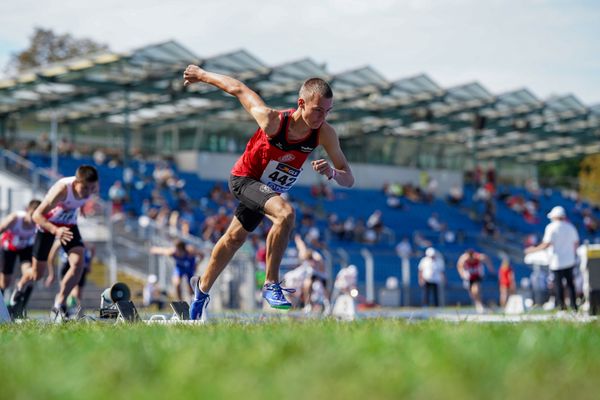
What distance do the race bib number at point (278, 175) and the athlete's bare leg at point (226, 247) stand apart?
0.48m

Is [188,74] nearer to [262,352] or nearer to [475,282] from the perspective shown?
[262,352]

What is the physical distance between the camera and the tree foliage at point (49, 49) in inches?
2579

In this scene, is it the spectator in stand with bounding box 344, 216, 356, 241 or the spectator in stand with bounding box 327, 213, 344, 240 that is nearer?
the spectator in stand with bounding box 327, 213, 344, 240

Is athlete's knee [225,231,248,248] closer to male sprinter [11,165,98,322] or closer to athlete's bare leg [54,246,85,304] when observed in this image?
male sprinter [11,165,98,322]

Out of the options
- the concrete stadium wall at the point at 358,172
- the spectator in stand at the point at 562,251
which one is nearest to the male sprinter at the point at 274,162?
the spectator in stand at the point at 562,251

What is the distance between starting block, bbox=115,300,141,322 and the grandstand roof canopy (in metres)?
25.3

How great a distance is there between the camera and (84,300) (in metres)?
28.8

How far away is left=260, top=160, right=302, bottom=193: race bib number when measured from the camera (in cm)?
979

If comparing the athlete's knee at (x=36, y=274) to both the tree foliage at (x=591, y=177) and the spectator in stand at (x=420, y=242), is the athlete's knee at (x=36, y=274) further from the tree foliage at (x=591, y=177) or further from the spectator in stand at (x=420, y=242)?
the tree foliage at (x=591, y=177)

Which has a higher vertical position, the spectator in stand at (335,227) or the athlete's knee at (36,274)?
the spectator in stand at (335,227)

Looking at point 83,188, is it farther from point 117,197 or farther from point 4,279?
point 117,197

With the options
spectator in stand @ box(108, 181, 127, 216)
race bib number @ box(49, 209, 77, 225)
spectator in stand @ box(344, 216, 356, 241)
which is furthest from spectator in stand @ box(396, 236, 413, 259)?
race bib number @ box(49, 209, 77, 225)

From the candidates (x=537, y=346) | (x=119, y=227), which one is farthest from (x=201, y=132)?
(x=537, y=346)

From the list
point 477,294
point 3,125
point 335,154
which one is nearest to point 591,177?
point 3,125
